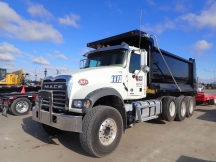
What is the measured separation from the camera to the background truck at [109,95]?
12.8ft

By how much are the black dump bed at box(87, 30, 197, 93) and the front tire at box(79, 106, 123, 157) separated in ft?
9.08

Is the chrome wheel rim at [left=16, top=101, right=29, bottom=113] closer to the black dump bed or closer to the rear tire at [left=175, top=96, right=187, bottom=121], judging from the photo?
the black dump bed

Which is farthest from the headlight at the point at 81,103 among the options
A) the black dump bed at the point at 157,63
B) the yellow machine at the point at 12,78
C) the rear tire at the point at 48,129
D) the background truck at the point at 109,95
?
the yellow machine at the point at 12,78

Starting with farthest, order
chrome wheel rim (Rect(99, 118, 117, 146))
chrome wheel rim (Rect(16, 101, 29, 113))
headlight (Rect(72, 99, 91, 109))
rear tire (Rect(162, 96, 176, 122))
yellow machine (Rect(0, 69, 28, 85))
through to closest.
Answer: yellow machine (Rect(0, 69, 28, 85))
chrome wheel rim (Rect(16, 101, 29, 113))
rear tire (Rect(162, 96, 176, 122))
chrome wheel rim (Rect(99, 118, 117, 146))
headlight (Rect(72, 99, 91, 109))

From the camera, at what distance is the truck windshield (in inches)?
212

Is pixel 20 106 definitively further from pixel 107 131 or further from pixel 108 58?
pixel 107 131

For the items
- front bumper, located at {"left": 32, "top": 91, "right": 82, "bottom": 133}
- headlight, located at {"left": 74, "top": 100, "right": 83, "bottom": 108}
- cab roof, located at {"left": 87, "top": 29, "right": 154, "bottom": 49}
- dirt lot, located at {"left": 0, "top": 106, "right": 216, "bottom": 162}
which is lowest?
dirt lot, located at {"left": 0, "top": 106, "right": 216, "bottom": 162}

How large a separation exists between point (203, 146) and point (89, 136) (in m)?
3.15

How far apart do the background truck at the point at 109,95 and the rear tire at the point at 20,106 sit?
4378 millimetres

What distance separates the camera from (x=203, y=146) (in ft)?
15.5

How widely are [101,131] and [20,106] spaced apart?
21.7 feet

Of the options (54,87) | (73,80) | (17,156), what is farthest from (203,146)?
(17,156)

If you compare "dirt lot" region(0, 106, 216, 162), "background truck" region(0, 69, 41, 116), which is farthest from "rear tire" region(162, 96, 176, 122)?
"background truck" region(0, 69, 41, 116)

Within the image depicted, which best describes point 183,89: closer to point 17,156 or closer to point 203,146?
point 203,146
